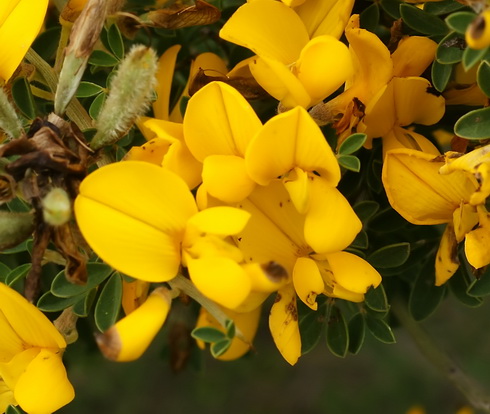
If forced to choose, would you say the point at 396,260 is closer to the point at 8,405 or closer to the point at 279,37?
the point at 279,37

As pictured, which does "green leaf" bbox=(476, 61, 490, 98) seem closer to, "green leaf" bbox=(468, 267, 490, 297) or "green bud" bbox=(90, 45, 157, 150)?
"green leaf" bbox=(468, 267, 490, 297)

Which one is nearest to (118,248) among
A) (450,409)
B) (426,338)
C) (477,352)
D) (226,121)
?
(226,121)

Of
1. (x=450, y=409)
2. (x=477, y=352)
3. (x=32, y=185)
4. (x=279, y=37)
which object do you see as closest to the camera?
(x=32, y=185)

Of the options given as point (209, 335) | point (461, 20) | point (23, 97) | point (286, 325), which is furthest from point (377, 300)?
point (23, 97)

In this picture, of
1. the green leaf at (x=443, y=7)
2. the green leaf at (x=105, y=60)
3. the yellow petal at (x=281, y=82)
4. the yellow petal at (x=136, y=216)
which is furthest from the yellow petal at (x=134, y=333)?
the green leaf at (x=443, y=7)

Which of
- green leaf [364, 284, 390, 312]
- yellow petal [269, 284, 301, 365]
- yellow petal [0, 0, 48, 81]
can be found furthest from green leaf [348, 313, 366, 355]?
yellow petal [0, 0, 48, 81]
